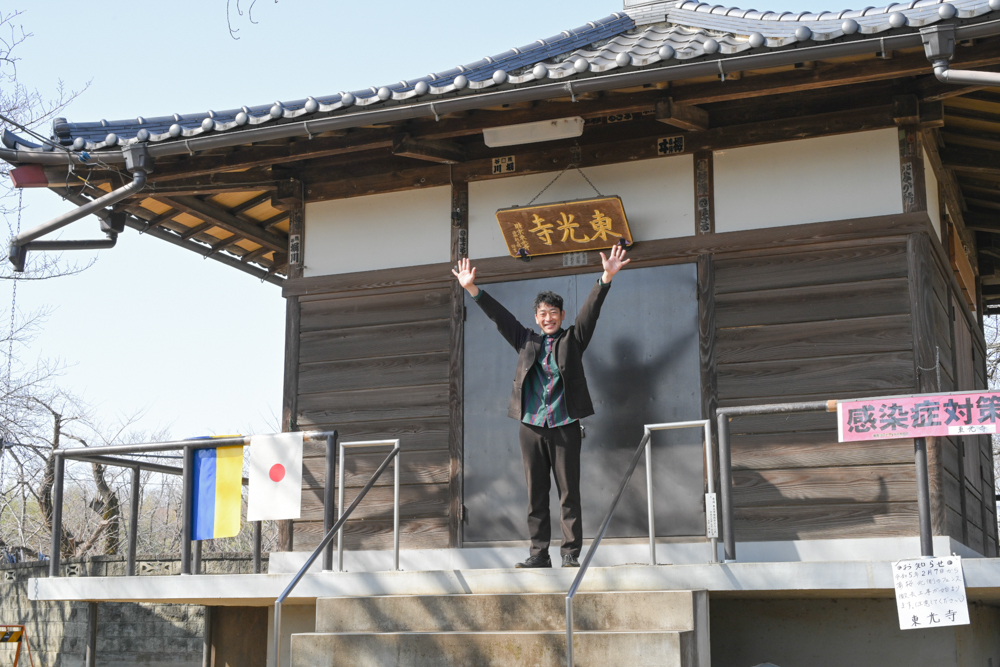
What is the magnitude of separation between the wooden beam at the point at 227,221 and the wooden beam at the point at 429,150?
228 centimetres

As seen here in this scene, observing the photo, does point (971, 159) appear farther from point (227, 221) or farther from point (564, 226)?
point (227, 221)

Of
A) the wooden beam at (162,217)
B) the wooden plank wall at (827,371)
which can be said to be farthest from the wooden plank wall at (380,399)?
the wooden plank wall at (827,371)

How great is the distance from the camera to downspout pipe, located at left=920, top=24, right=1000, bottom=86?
576 cm

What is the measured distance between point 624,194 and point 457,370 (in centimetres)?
191

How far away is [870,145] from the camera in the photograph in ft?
23.5

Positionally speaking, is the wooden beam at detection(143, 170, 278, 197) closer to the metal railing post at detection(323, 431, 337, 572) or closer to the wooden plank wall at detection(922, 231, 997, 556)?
the metal railing post at detection(323, 431, 337, 572)

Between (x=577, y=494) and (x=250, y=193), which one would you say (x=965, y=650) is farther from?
(x=250, y=193)

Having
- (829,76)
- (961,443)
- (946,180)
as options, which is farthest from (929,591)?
(946,180)

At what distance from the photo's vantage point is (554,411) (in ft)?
20.9

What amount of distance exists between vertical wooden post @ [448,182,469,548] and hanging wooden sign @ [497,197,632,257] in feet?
1.42

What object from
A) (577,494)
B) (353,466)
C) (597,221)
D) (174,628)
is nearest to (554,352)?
(577,494)

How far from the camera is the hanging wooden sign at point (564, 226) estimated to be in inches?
298

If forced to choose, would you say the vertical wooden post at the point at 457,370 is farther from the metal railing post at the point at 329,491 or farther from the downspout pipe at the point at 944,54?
the downspout pipe at the point at 944,54

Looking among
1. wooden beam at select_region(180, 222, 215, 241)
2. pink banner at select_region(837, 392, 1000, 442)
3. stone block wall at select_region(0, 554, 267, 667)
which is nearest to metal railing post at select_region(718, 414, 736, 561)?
pink banner at select_region(837, 392, 1000, 442)
